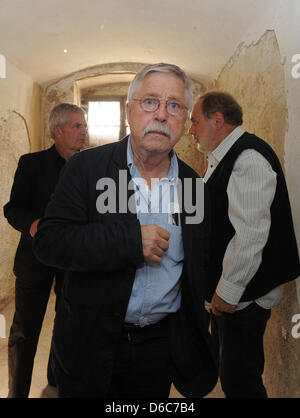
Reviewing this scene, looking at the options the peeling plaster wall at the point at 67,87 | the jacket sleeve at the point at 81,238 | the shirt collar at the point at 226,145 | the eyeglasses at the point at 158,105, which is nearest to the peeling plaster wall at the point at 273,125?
the shirt collar at the point at 226,145

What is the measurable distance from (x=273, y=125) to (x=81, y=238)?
179 centimetres

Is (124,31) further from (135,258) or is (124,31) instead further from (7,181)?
(135,258)

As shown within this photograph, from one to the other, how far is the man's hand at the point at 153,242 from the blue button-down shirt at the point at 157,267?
0.49 feet

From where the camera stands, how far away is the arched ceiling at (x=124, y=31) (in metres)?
3.11

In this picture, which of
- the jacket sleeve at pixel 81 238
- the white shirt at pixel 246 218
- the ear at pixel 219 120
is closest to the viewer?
the jacket sleeve at pixel 81 238

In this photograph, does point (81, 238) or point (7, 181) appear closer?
point (81, 238)

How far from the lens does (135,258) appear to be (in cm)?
110

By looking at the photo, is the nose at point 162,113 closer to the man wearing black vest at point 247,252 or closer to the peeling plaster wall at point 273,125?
the man wearing black vest at point 247,252

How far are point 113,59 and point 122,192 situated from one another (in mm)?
4633

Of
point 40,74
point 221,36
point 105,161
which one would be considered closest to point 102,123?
point 40,74

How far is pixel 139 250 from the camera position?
1.09 metres
